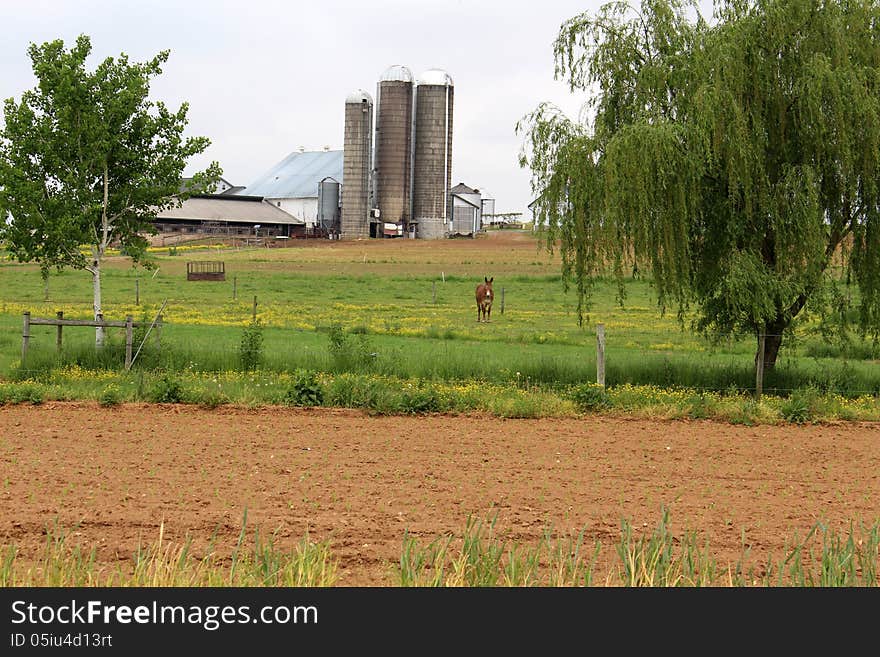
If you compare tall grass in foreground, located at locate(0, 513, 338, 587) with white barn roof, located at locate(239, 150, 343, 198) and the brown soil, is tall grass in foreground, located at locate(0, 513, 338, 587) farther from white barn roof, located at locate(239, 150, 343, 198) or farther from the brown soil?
white barn roof, located at locate(239, 150, 343, 198)

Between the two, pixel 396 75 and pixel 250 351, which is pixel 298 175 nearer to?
pixel 396 75

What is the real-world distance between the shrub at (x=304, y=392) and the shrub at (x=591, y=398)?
4508 millimetres

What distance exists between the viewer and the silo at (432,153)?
294ft

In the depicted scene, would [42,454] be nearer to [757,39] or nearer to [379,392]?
[379,392]

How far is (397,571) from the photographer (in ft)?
24.7

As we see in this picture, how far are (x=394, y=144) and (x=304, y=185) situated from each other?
18.3m

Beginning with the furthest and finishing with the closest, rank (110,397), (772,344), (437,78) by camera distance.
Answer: (437,78)
(772,344)
(110,397)

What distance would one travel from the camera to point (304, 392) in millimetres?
17375

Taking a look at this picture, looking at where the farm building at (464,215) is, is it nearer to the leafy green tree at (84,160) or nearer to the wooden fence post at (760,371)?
the leafy green tree at (84,160)

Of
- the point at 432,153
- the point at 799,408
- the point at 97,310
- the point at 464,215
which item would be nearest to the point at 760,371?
the point at 799,408

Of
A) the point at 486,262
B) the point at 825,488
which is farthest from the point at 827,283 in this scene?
the point at 486,262

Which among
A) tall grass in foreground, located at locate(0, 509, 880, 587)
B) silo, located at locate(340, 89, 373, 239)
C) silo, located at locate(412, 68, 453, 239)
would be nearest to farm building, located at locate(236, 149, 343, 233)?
silo, located at locate(340, 89, 373, 239)

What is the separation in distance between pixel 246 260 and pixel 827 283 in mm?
52923

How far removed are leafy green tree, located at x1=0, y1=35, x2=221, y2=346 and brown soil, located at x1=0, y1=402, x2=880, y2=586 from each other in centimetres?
440
